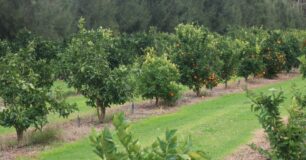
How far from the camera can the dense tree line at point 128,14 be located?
37281 millimetres

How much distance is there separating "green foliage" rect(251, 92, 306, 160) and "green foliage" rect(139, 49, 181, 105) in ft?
35.4

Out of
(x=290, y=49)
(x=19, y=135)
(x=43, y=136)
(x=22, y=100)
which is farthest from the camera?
(x=290, y=49)

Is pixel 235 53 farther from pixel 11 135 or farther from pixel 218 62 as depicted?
pixel 11 135

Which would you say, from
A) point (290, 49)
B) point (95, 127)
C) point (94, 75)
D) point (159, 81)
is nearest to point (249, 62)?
point (290, 49)

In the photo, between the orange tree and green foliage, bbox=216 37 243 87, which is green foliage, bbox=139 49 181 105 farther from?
green foliage, bbox=216 37 243 87

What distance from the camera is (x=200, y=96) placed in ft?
71.3

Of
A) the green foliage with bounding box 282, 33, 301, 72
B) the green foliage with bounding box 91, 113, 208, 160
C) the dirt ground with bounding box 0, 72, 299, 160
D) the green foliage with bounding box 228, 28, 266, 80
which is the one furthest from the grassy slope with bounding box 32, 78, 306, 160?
the green foliage with bounding box 282, 33, 301, 72

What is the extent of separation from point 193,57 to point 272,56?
968cm

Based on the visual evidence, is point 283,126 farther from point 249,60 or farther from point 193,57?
point 249,60

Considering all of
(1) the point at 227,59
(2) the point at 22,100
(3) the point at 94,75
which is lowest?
(2) the point at 22,100

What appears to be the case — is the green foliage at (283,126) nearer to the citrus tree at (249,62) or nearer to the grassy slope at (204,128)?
the grassy slope at (204,128)

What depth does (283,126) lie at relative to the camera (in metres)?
7.77

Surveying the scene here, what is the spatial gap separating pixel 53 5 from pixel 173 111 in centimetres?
2305

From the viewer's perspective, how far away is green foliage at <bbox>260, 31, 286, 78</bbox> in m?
29.5
